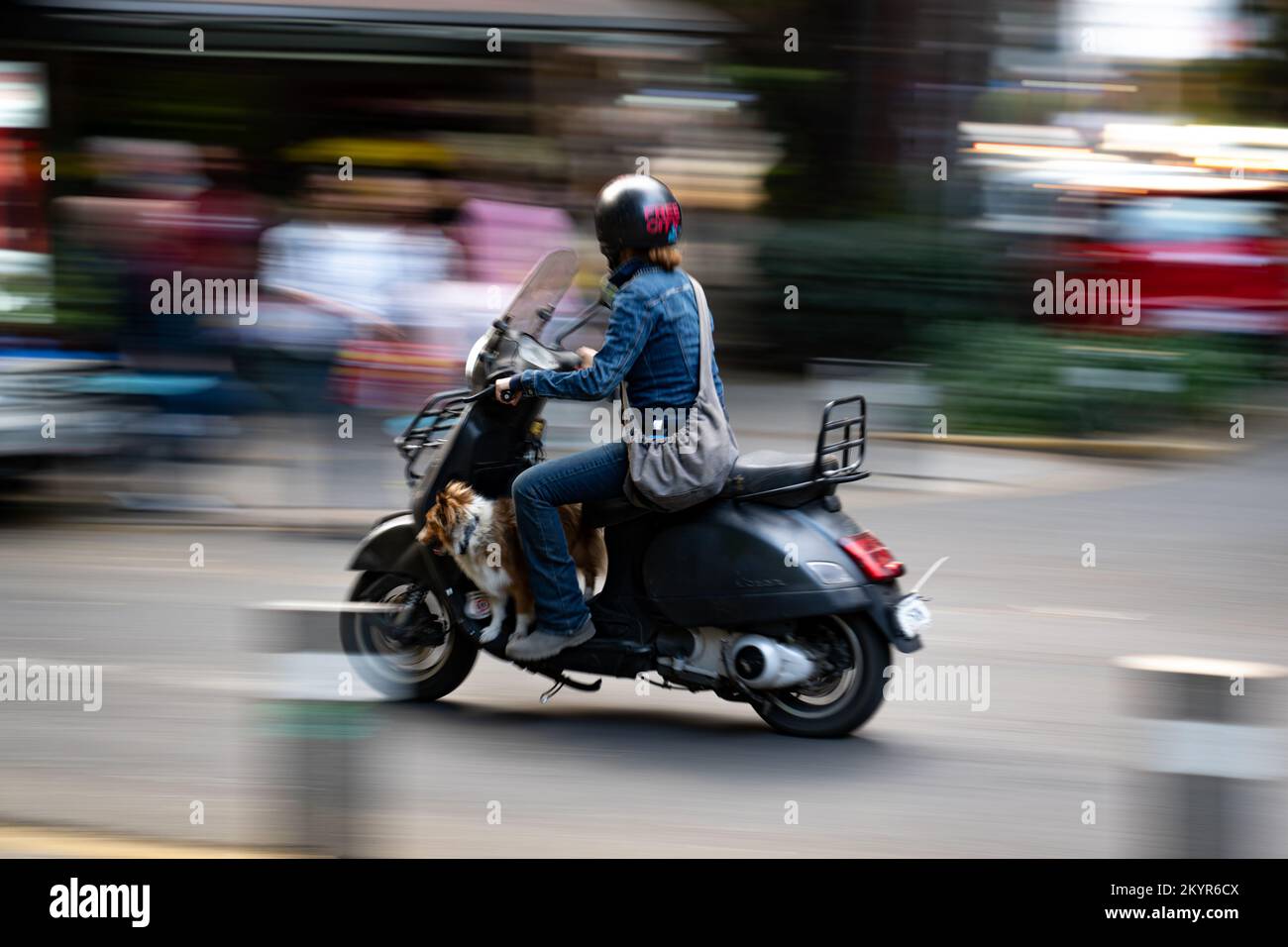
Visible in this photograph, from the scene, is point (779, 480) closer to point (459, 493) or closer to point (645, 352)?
point (645, 352)

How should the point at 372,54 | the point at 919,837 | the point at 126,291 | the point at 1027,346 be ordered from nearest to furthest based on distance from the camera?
1. the point at 919,837
2. the point at 126,291
3. the point at 1027,346
4. the point at 372,54

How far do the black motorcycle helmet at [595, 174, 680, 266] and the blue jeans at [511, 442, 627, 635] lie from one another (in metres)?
0.67

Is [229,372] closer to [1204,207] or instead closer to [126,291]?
[126,291]

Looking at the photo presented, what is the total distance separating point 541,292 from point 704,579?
1114mm

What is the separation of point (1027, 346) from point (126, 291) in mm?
6600

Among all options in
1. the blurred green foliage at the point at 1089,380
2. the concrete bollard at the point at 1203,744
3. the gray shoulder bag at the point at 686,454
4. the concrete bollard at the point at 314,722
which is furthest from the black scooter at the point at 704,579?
the blurred green foliage at the point at 1089,380

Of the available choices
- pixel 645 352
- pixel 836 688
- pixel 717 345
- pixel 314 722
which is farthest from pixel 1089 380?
pixel 314 722

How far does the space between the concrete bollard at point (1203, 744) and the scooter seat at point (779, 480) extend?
6.37 feet

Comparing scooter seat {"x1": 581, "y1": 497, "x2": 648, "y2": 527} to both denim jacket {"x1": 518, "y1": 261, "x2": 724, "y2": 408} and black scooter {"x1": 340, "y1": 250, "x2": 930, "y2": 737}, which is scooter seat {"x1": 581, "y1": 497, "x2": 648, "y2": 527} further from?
denim jacket {"x1": 518, "y1": 261, "x2": 724, "y2": 408}

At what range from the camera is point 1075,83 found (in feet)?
49.2

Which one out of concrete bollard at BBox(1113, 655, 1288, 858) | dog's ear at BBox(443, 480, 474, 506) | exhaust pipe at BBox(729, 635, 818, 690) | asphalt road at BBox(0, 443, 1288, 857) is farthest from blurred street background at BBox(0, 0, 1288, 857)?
concrete bollard at BBox(1113, 655, 1288, 858)

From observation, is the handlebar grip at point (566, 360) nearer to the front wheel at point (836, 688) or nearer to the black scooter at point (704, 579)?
the black scooter at point (704, 579)

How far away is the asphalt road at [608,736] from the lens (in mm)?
4805

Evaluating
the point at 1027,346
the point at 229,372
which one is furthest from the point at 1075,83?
the point at 229,372
